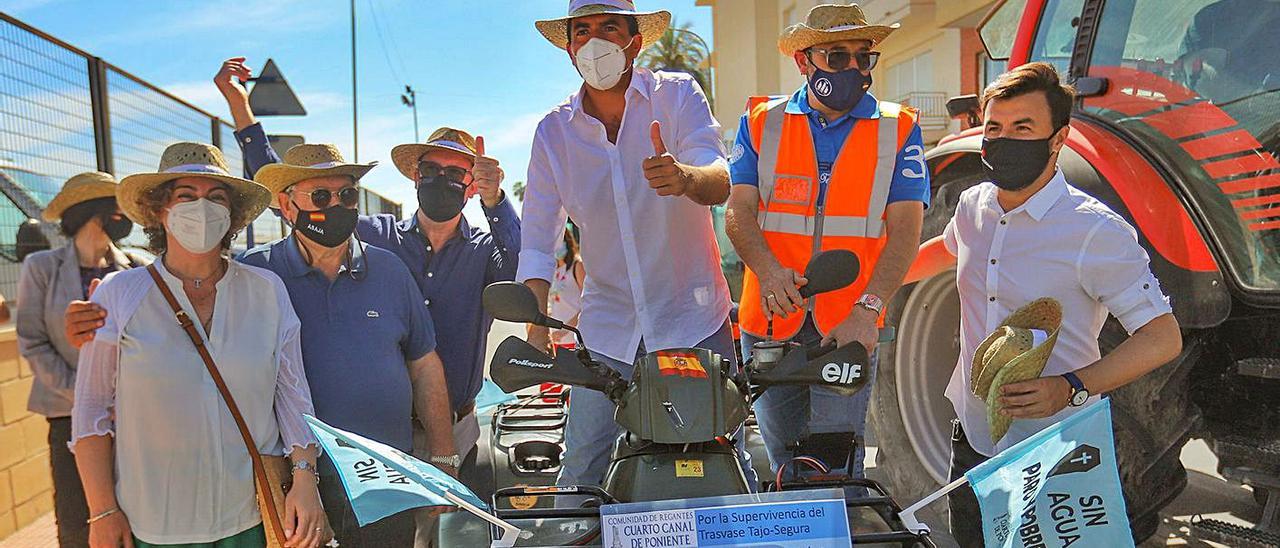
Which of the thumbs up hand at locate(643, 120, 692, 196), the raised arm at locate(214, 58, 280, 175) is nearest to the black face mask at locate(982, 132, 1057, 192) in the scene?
the thumbs up hand at locate(643, 120, 692, 196)

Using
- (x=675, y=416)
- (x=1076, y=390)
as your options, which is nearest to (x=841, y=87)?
(x=1076, y=390)

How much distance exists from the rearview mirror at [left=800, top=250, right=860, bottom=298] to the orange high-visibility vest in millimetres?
801

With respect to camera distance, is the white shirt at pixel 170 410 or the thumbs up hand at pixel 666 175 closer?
the thumbs up hand at pixel 666 175

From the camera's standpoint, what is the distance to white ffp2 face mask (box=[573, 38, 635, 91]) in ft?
8.45

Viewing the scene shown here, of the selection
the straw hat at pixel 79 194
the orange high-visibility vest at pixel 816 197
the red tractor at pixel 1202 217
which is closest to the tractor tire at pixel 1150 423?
the red tractor at pixel 1202 217

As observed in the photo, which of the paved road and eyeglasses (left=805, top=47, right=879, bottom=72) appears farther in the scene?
the paved road

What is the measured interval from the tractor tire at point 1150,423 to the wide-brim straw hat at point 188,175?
8.69ft

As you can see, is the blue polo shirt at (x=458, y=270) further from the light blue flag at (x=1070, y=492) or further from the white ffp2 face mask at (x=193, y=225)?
the light blue flag at (x=1070, y=492)

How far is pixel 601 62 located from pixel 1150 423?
196cm

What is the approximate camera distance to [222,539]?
2645mm

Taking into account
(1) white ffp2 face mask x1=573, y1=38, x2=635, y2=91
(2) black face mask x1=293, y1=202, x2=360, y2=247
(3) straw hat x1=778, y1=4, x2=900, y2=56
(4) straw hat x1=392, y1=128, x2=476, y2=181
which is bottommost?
(2) black face mask x1=293, y1=202, x2=360, y2=247

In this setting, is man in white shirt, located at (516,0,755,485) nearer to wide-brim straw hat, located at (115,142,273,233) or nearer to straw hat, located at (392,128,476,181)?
wide-brim straw hat, located at (115,142,273,233)

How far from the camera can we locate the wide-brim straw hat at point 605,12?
101 inches

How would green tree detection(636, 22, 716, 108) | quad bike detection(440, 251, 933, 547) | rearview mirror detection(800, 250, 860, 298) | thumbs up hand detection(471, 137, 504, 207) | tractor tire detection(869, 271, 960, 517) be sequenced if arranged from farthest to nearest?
green tree detection(636, 22, 716, 108)
tractor tire detection(869, 271, 960, 517)
thumbs up hand detection(471, 137, 504, 207)
rearview mirror detection(800, 250, 860, 298)
quad bike detection(440, 251, 933, 547)
